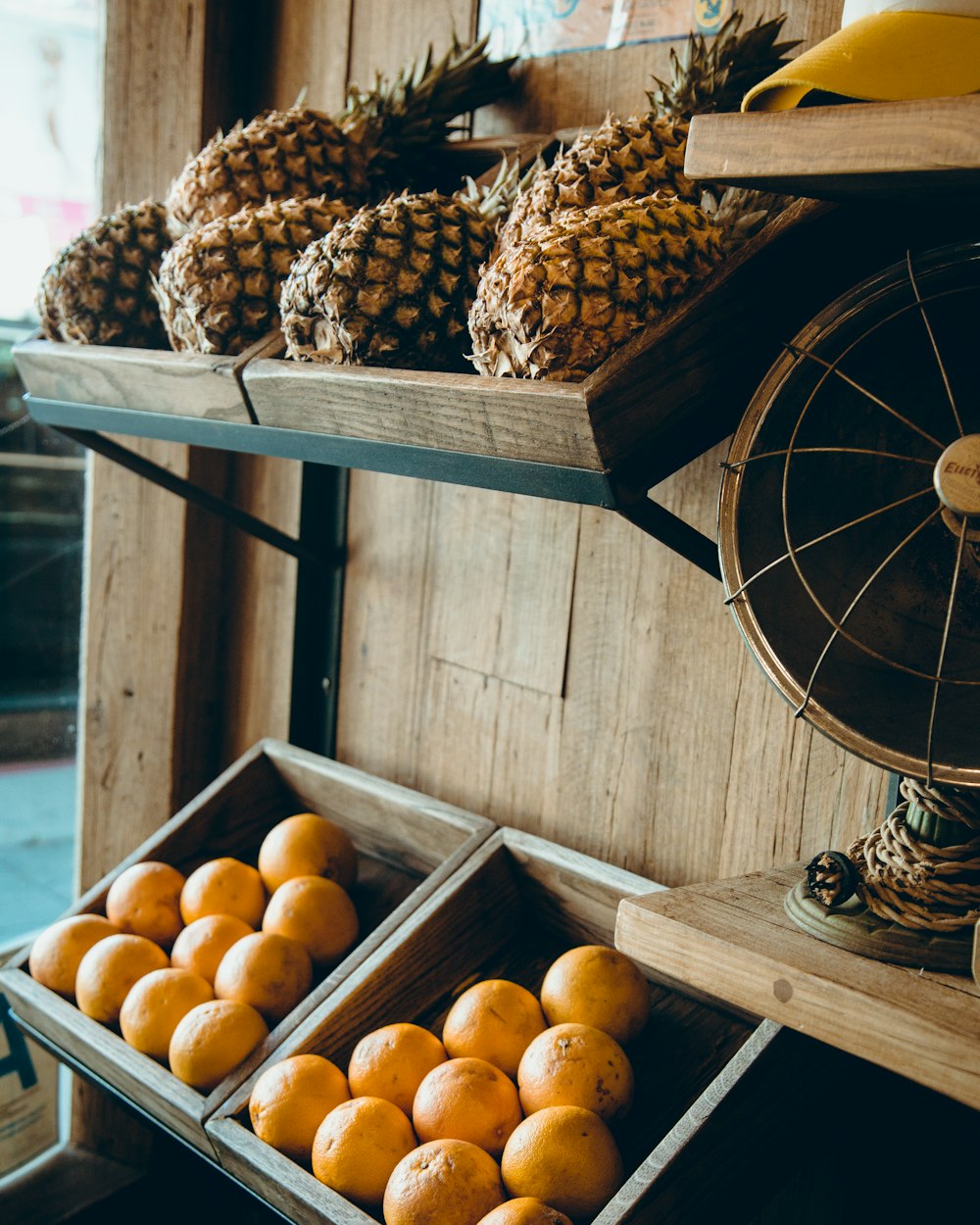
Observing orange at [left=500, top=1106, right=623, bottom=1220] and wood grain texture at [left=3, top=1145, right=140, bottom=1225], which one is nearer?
orange at [left=500, top=1106, right=623, bottom=1220]

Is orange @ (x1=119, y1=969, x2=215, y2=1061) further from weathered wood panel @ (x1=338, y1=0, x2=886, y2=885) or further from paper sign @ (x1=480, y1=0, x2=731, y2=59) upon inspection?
paper sign @ (x1=480, y1=0, x2=731, y2=59)

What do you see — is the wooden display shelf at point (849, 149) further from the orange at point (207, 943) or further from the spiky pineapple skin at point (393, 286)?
the orange at point (207, 943)

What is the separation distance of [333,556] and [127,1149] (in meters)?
1.27

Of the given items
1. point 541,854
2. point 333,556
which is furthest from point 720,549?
point 333,556

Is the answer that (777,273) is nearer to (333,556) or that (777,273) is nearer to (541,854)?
(541,854)

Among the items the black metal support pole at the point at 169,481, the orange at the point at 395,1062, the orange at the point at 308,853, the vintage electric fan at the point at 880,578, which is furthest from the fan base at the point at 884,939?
the black metal support pole at the point at 169,481

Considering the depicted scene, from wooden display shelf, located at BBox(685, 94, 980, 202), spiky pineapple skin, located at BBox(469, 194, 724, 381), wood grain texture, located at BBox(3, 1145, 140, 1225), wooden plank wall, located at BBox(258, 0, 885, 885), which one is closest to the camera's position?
wooden display shelf, located at BBox(685, 94, 980, 202)

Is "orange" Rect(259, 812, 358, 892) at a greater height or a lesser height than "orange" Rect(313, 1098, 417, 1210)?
greater

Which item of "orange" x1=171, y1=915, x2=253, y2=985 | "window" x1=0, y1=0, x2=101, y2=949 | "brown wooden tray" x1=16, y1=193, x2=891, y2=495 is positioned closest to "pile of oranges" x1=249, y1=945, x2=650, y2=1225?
"orange" x1=171, y1=915, x2=253, y2=985

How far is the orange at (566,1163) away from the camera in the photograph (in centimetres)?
106

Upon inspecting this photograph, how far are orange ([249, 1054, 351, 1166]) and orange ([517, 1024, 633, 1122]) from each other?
214 millimetres

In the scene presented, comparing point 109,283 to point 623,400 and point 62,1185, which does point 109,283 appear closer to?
point 623,400

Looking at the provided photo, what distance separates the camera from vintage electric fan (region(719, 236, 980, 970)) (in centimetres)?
84

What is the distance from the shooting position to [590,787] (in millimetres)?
1586
